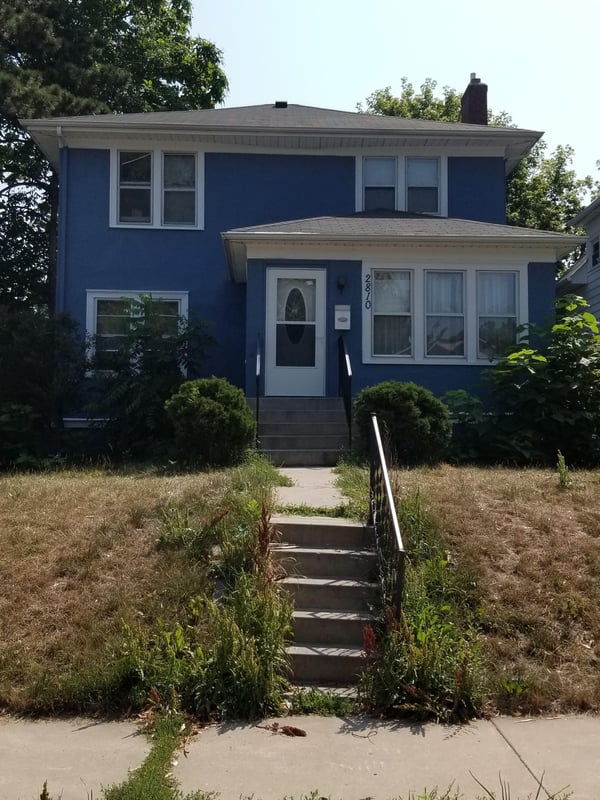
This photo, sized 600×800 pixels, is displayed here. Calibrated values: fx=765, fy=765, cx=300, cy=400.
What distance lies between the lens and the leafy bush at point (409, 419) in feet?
31.9

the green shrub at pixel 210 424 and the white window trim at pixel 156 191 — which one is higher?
the white window trim at pixel 156 191

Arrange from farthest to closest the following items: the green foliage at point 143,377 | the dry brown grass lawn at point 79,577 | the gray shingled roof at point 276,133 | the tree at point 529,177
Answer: the tree at point 529,177 < the gray shingled roof at point 276,133 < the green foliage at point 143,377 < the dry brown grass lawn at point 79,577

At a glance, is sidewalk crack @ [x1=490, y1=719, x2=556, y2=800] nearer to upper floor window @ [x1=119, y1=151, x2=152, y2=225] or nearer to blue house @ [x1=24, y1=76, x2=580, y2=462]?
blue house @ [x1=24, y1=76, x2=580, y2=462]

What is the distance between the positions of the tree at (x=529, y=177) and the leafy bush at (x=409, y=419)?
23011 millimetres

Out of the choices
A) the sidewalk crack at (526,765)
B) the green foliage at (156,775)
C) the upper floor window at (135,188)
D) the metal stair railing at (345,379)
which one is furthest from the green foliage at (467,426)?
the upper floor window at (135,188)

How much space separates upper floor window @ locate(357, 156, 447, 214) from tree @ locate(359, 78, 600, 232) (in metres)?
16.2

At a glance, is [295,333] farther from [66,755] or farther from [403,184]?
[66,755]

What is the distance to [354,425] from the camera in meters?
11.2

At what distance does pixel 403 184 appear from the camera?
15766mm

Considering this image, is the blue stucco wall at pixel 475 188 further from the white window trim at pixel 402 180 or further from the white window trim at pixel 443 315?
the white window trim at pixel 443 315

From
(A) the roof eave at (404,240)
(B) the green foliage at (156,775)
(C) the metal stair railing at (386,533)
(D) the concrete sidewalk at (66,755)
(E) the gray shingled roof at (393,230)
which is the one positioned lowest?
(D) the concrete sidewalk at (66,755)

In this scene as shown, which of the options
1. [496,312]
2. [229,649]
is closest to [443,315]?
[496,312]

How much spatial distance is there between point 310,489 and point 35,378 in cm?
582

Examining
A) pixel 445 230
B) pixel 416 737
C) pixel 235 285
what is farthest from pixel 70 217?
pixel 416 737
